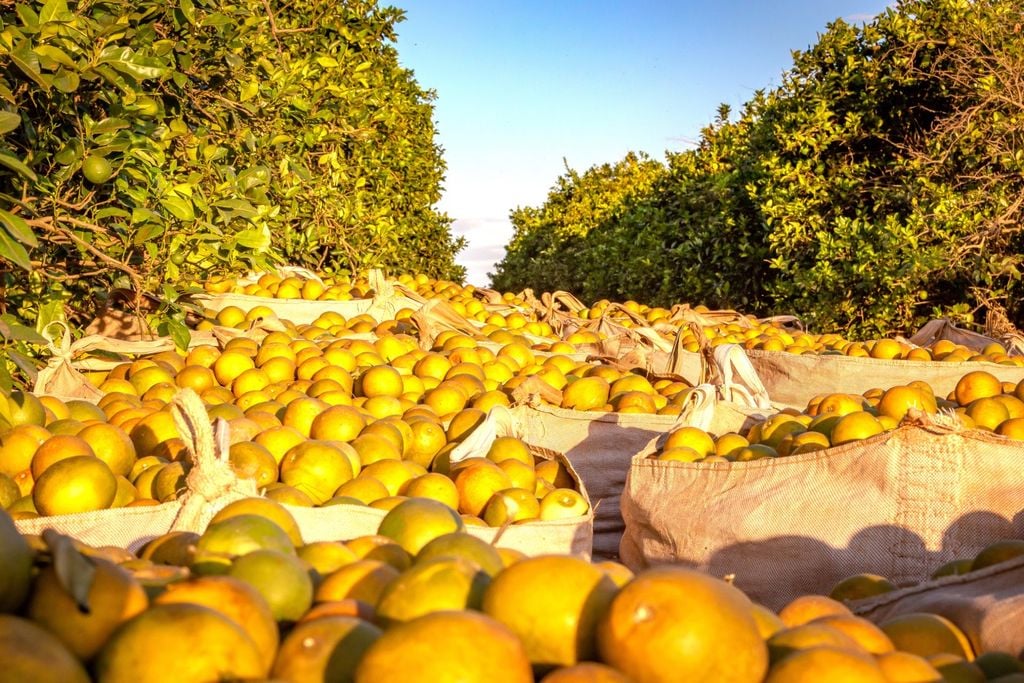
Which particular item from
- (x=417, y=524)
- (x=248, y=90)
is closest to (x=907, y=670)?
(x=417, y=524)

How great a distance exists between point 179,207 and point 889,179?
7.08 m

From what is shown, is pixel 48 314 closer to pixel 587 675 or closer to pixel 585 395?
pixel 585 395

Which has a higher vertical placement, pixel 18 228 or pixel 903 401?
pixel 18 228

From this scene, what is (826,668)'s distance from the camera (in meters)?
1.12

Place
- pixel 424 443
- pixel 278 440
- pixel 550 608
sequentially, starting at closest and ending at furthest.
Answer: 1. pixel 550 608
2. pixel 278 440
3. pixel 424 443

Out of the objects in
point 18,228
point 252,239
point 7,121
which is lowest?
point 18,228

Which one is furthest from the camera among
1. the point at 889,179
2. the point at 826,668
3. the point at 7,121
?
the point at 889,179

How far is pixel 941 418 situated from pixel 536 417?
5.58 ft

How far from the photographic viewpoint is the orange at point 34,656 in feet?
3.18

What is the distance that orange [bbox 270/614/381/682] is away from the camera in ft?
3.72

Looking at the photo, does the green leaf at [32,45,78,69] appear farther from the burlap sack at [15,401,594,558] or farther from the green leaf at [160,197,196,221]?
the burlap sack at [15,401,594,558]

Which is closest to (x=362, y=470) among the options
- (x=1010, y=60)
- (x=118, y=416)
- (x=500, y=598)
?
(x=118, y=416)

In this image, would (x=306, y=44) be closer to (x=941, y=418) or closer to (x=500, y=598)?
(x=941, y=418)

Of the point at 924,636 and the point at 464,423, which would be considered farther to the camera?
the point at 464,423
